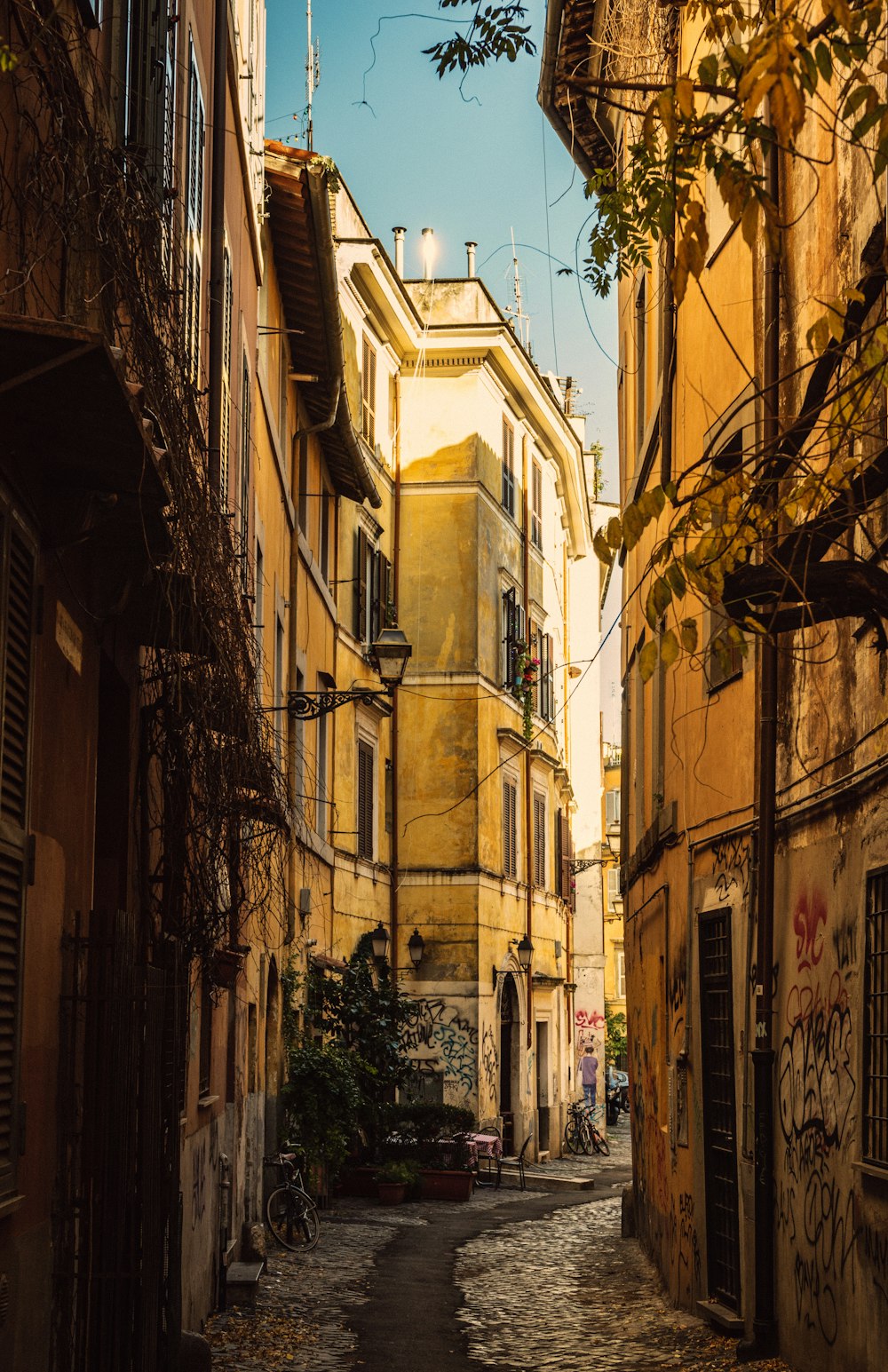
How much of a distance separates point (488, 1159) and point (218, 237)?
18.6m

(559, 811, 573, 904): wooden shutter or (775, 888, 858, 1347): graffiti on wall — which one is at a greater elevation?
(559, 811, 573, 904): wooden shutter

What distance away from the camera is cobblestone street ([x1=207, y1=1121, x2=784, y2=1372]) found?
1055 centimetres

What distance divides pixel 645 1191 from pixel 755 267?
9.57 m

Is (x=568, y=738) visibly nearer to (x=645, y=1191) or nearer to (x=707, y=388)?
(x=645, y=1191)

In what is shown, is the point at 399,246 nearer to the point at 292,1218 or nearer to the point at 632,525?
the point at 292,1218

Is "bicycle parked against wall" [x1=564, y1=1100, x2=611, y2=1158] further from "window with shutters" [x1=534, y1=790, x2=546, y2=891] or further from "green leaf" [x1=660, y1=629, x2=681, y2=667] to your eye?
"green leaf" [x1=660, y1=629, x2=681, y2=667]

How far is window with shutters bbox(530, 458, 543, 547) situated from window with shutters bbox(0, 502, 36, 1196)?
30458 mm

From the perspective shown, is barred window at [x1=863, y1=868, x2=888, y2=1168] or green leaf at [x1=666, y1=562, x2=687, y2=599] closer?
green leaf at [x1=666, y1=562, x2=687, y2=599]

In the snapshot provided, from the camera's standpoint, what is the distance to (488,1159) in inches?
1053

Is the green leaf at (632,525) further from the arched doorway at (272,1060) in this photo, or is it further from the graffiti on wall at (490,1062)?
the graffiti on wall at (490,1062)

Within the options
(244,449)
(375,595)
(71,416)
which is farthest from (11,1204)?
(375,595)

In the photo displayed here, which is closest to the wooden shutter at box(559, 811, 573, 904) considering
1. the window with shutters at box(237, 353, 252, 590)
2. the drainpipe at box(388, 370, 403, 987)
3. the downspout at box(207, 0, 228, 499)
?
the drainpipe at box(388, 370, 403, 987)

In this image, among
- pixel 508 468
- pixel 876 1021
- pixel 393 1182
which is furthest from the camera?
pixel 508 468

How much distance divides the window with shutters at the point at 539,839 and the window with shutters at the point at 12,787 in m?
29.3
